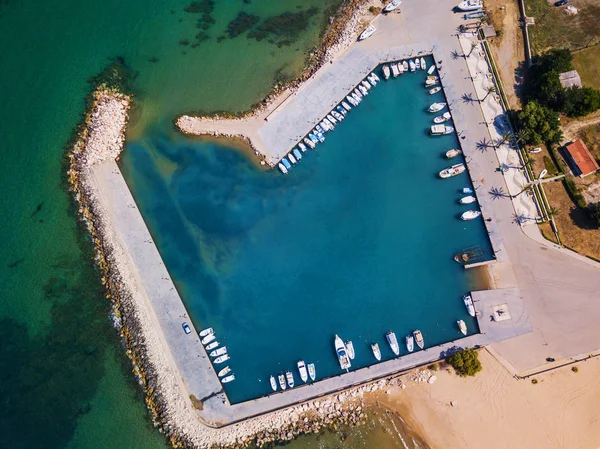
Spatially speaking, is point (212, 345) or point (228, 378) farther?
point (212, 345)

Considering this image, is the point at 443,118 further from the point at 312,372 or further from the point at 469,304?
the point at 312,372

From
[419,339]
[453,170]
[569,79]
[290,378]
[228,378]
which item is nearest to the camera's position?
[290,378]

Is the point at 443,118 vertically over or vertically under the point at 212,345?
over

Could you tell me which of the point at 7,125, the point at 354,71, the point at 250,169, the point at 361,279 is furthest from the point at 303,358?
the point at 7,125

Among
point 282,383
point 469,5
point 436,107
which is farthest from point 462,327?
point 469,5

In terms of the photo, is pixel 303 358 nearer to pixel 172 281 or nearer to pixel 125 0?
pixel 172 281

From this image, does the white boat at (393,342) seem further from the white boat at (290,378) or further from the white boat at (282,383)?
the white boat at (282,383)
